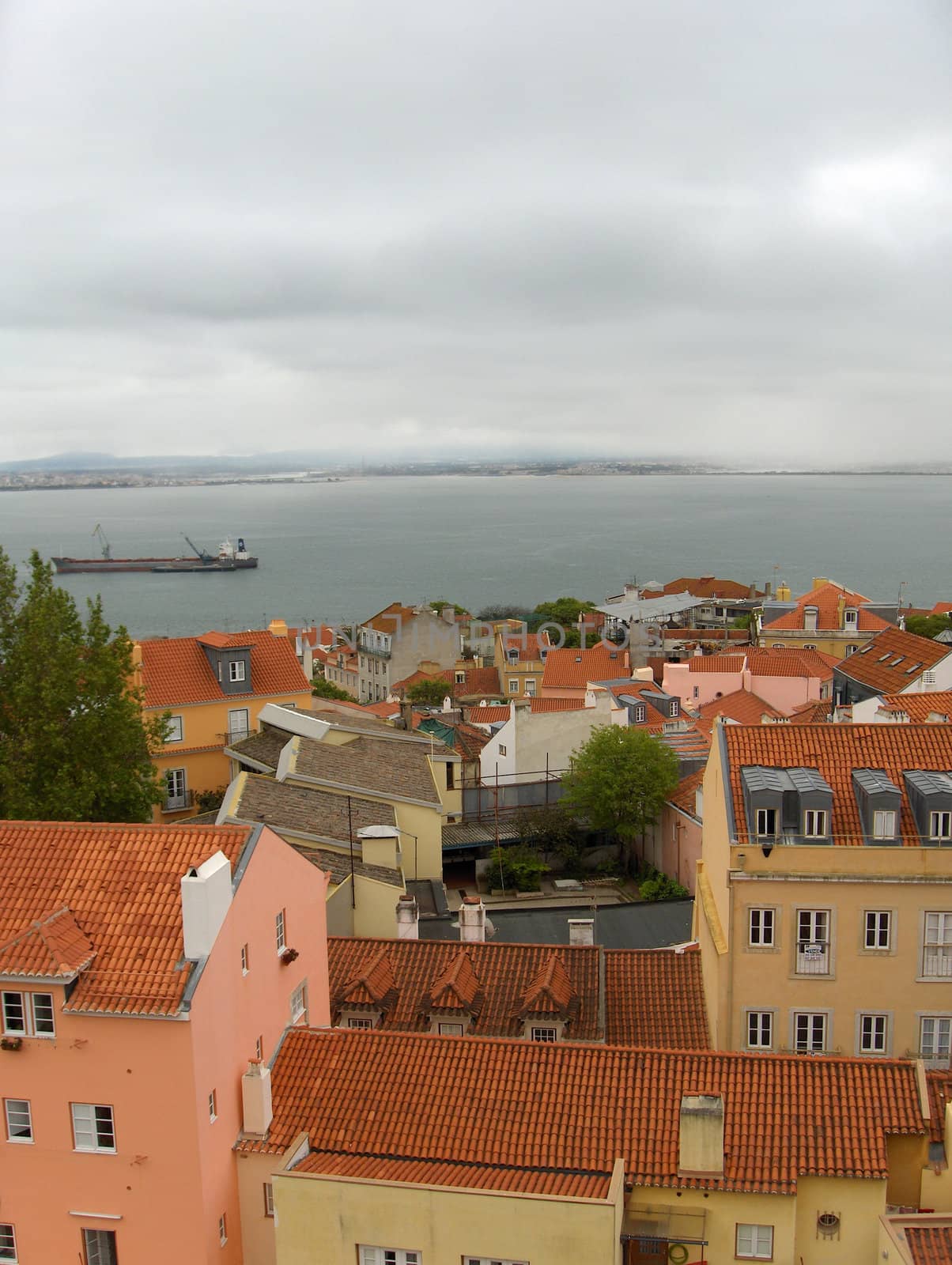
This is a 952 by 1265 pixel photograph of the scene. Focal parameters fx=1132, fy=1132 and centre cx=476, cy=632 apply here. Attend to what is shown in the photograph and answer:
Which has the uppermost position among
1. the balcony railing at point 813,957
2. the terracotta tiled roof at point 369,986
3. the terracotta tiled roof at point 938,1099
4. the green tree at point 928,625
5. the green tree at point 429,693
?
the balcony railing at point 813,957

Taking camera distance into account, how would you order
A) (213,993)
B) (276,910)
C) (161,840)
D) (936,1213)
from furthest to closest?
(276,910) < (161,840) < (213,993) < (936,1213)

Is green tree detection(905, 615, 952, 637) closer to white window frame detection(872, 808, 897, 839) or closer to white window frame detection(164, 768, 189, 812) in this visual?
white window frame detection(164, 768, 189, 812)

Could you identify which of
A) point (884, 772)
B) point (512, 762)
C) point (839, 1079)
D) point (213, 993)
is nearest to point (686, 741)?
point (512, 762)

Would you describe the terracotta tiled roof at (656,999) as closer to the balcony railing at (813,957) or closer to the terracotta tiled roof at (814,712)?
the balcony railing at (813,957)

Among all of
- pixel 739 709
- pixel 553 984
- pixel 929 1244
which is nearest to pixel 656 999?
pixel 553 984

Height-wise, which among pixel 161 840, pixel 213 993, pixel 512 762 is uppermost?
pixel 161 840

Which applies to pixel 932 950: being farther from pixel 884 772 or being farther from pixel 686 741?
pixel 686 741

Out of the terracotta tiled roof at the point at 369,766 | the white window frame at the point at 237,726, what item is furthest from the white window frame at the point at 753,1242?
the white window frame at the point at 237,726
